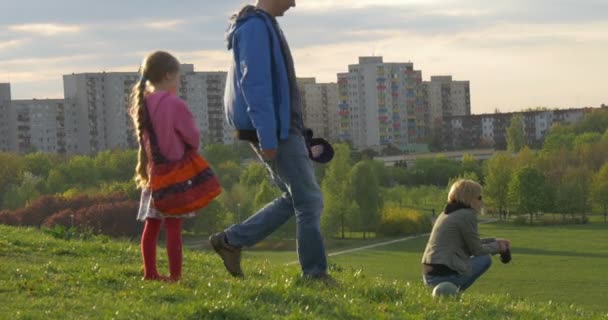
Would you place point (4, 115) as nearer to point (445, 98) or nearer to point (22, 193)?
point (22, 193)

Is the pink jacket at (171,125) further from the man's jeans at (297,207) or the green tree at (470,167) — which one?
the green tree at (470,167)

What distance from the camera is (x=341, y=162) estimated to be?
97.6 m

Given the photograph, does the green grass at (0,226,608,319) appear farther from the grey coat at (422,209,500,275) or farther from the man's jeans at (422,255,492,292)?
the grey coat at (422,209,500,275)

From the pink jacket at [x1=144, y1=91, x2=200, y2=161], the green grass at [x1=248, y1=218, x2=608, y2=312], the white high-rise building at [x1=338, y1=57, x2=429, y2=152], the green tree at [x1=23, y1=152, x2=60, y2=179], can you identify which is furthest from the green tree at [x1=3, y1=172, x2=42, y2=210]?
the pink jacket at [x1=144, y1=91, x2=200, y2=161]

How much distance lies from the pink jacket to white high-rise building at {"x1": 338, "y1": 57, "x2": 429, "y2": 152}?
15438cm

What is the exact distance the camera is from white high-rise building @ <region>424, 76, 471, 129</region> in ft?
602

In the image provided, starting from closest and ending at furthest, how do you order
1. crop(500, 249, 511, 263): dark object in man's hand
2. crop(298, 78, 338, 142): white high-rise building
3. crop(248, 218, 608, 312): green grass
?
crop(500, 249, 511, 263): dark object in man's hand < crop(248, 218, 608, 312): green grass < crop(298, 78, 338, 142): white high-rise building

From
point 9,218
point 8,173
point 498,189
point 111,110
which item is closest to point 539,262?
point 9,218

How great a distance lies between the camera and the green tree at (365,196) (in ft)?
316

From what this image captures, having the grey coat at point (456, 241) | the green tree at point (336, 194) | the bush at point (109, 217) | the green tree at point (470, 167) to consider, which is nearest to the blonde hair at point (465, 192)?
the grey coat at point (456, 241)

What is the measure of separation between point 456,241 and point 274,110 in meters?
2.75

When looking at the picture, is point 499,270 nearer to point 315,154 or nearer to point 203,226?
point 203,226

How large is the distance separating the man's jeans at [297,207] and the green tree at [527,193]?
312ft

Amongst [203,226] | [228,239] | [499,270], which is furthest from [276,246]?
[228,239]
